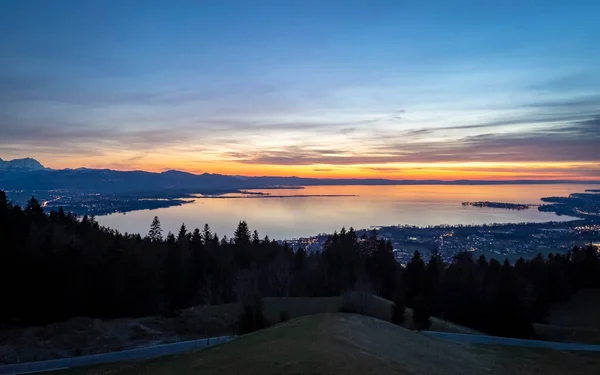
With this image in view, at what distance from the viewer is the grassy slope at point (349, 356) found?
43.8ft

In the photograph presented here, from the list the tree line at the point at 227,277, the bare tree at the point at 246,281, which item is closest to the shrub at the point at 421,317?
the tree line at the point at 227,277

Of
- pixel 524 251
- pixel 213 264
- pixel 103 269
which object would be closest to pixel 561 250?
pixel 524 251

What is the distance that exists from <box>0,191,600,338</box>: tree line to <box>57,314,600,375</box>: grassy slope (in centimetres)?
886

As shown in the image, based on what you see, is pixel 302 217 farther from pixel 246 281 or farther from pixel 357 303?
pixel 357 303

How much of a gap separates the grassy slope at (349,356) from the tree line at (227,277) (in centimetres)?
886

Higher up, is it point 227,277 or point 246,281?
point 246,281

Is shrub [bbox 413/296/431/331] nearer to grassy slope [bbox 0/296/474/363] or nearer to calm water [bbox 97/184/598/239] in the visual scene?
grassy slope [bbox 0/296/474/363]

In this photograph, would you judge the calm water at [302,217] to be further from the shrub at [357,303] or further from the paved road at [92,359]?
the paved road at [92,359]

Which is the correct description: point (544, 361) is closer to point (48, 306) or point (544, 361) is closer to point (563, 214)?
point (48, 306)

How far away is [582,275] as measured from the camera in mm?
49844

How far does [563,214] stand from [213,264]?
143 m

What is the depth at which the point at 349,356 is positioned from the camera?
1406 cm

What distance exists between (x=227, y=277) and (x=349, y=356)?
33.6 m

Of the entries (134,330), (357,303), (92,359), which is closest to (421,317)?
(357,303)
